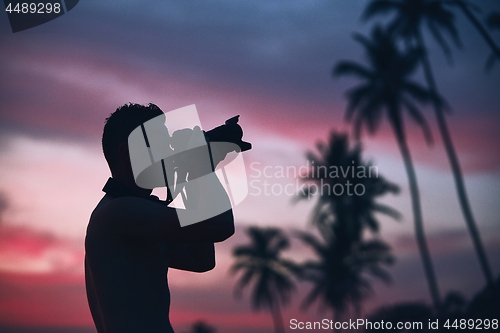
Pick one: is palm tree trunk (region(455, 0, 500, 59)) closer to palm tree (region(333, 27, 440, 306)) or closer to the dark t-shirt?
palm tree (region(333, 27, 440, 306))

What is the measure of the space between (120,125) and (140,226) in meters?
0.30

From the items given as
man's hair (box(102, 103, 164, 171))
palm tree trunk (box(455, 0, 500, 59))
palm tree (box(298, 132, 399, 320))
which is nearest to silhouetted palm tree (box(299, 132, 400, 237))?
palm tree (box(298, 132, 399, 320))

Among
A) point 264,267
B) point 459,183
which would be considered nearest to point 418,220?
point 459,183

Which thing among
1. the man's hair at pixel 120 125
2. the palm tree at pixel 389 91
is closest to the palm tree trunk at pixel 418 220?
the palm tree at pixel 389 91

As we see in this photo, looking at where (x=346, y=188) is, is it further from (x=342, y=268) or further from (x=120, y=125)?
(x=120, y=125)

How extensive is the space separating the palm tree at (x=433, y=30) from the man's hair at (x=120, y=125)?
80.7ft

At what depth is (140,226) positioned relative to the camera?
1.26m

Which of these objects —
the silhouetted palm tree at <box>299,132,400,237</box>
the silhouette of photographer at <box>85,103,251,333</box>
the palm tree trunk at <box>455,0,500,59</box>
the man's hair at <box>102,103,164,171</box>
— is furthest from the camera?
the silhouetted palm tree at <box>299,132,400,237</box>

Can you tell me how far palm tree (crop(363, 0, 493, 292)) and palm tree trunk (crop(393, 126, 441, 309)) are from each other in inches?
78.9

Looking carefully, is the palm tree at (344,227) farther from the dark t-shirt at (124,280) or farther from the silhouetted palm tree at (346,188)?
the dark t-shirt at (124,280)

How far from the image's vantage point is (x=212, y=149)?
1.41 metres

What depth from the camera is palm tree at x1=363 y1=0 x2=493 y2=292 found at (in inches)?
956

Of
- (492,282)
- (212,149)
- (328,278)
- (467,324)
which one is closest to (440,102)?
(492,282)

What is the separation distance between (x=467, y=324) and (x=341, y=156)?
1042 centimetres
